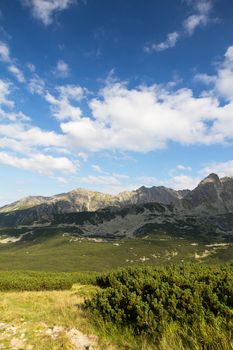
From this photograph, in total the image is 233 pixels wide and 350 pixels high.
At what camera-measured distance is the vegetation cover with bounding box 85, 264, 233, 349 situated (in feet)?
28.0

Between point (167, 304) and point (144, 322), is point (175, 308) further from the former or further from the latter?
point (144, 322)

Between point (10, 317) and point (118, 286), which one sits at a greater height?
point (118, 286)

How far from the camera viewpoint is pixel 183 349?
7.69 metres

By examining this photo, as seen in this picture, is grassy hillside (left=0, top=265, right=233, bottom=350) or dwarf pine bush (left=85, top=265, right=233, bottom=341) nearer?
grassy hillside (left=0, top=265, right=233, bottom=350)

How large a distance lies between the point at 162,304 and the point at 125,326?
1.44 metres

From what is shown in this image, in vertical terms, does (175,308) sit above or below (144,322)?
above

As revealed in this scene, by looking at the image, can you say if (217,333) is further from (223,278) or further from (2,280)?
(2,280)

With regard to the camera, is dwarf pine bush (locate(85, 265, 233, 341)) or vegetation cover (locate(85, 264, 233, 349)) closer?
vegetation cover (locate(85, 264, 233, 349))

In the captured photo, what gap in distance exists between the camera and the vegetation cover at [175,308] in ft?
28.0

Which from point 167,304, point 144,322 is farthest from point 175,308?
point 144,322

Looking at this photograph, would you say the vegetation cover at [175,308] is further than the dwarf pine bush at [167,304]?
No

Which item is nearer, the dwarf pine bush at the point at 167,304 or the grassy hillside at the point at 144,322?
the grassy hillside at the point at 144,322

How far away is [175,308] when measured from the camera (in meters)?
9.91

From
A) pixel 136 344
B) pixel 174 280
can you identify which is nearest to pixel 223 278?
pixel 174 280
